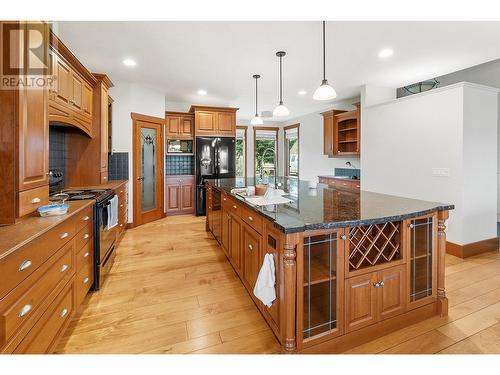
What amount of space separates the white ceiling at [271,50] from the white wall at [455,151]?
547 millimetres

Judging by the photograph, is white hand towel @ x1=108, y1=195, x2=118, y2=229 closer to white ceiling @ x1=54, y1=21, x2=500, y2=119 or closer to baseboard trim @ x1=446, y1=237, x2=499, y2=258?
white ceiling @ x1=54, y1=21, x2=500, y2=119

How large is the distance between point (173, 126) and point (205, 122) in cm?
77

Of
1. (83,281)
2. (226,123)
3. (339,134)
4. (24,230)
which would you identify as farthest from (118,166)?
(339,134)

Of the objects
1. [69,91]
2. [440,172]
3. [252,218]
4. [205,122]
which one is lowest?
[252,218]

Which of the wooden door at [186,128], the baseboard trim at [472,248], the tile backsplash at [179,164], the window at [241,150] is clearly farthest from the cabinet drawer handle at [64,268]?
the window at [241,150]

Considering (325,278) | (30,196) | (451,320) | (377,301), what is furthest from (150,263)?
(451,320)

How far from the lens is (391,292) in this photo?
5.84 feet

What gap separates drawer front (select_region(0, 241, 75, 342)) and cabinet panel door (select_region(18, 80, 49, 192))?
54 cm

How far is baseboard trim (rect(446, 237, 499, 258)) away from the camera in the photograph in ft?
10.9

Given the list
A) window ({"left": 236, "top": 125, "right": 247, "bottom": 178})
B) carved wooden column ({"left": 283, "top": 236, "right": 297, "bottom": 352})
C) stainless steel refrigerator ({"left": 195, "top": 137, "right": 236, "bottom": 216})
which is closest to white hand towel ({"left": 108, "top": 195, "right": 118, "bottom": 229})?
carved wooden column ({"left": 283, "top": 236, "right": 297, "bottom": 352})

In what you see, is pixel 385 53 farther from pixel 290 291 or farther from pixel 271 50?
pixel 290 291

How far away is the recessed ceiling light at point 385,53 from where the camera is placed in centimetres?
328

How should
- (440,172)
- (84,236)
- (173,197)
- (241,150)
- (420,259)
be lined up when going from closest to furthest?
(420,259), (84,236), (440,172), (173,197), (241,150)

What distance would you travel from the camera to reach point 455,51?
10.7 feet
